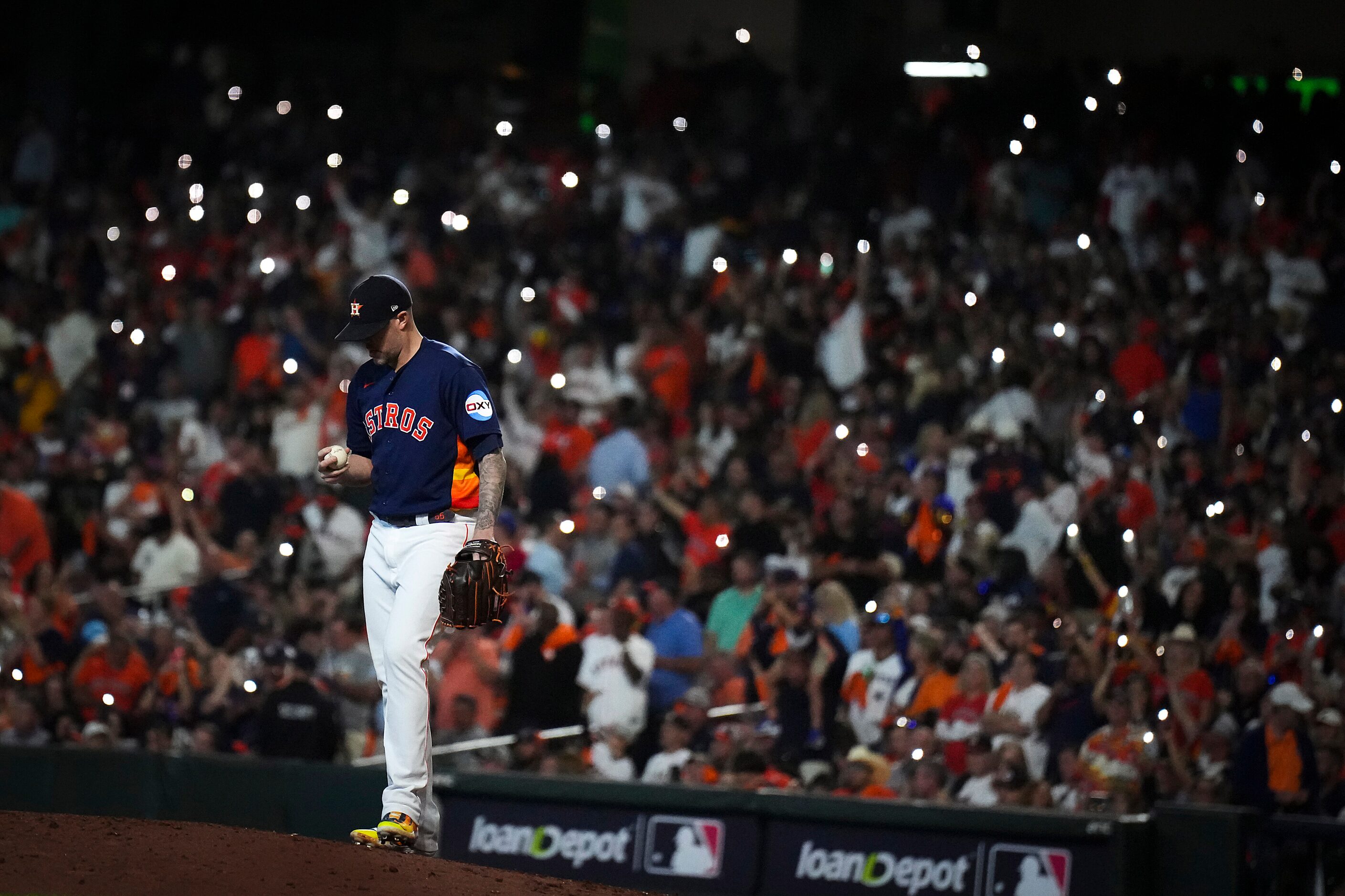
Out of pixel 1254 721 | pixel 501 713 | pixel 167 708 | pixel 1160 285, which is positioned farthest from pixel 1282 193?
pixel 167 708

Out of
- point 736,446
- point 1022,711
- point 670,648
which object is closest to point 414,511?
point 1022,711

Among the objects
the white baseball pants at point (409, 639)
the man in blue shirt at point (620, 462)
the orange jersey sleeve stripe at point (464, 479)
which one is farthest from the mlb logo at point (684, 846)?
the man in blue shirt at point (620, 462)

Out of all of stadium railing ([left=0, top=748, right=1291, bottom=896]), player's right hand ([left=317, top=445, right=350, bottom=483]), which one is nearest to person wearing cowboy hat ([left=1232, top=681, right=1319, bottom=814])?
stadium railing ([left=0, top=748, right=1291, bottom=896])

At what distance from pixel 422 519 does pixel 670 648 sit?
4.60 meters

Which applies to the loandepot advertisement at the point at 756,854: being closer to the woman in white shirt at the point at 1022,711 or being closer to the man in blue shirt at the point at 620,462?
the woman in white shirt at the point at 1022,711

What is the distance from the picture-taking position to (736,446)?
1250 cm

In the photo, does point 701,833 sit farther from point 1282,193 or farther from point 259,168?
point 259,168

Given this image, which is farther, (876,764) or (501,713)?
(501,713)

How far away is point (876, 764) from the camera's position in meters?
9.42

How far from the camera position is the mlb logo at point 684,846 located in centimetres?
845

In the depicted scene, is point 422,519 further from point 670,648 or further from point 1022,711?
point 670,648

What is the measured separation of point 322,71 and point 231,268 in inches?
214

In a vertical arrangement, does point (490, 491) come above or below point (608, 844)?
above

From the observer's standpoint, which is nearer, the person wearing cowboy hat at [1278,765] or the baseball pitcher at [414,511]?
the baseball pitcher at [414,511]
